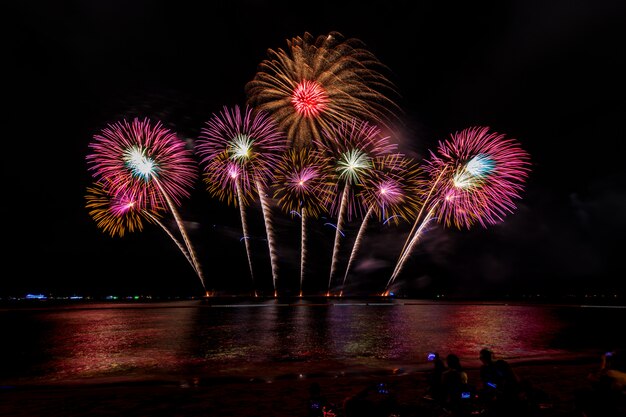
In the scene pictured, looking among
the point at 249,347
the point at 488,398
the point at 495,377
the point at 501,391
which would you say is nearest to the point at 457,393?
the point at 488,398

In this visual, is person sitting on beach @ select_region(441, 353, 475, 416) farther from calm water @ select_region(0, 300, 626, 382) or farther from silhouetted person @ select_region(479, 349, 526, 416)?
calm water @ select_region(0, 300, 626, 382)

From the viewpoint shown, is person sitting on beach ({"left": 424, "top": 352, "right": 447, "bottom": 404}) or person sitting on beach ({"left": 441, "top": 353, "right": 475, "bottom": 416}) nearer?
person sitting on beach ({"left": 441, "top": 353, "right": 475, "bottom": 416})

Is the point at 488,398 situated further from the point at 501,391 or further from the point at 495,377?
the point at 501,391

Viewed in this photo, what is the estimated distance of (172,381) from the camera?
38.5 feet

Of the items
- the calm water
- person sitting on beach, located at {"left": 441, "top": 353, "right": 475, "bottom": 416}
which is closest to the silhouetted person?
person sitting on beach, located at {"left": 441, "top": 353, "right": 475, "bottom": 416}

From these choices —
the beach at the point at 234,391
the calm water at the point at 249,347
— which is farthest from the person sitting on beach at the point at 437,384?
the calm water at the point at 249,347

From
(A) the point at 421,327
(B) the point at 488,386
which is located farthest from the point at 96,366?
(A) the point at 421,327

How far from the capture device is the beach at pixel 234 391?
8.95m

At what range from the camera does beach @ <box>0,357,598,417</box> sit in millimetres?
8945

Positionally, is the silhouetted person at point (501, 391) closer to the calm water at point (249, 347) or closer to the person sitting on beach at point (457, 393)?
the person sitting on beach at point (457, 393)

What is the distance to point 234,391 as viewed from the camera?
417 inches

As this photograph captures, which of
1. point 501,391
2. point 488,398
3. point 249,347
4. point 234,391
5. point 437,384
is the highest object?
point 501,391

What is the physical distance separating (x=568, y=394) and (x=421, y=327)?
18957mm

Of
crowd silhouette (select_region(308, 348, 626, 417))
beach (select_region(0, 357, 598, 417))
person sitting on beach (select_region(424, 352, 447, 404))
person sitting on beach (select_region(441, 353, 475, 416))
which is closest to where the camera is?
crowd silhouette (select_region(308, 348, 626, 417))
